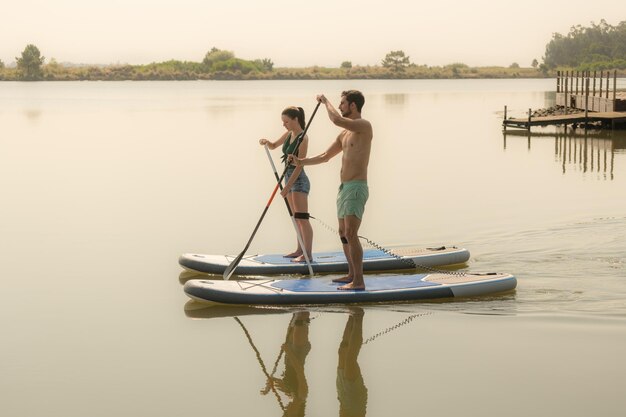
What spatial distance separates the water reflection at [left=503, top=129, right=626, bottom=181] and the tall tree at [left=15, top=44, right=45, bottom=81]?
11152 centimetres

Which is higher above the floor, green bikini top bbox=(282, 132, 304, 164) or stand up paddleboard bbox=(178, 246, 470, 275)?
green bikini top bbox=(282, 132, 304, 164)

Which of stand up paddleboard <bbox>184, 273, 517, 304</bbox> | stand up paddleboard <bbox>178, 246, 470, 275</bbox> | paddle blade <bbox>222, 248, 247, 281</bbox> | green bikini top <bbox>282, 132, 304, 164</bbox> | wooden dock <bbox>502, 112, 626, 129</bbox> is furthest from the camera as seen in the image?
wooden dock <bbox>502, 112, 626, 129</bbox>

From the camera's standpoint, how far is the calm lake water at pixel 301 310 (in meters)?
7.48

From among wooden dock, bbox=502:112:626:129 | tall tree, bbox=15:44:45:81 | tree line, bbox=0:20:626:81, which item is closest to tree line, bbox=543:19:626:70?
tree line, bbox=0:20:626:81

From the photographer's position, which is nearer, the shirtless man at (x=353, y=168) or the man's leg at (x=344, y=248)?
the shirtless man at (x=353, y=168)

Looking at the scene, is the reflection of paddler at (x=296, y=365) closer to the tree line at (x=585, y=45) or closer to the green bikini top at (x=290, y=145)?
the green bikini top at (x=290, y=145)

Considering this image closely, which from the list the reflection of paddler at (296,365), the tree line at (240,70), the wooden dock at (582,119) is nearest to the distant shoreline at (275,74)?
the tree line at (240,70)

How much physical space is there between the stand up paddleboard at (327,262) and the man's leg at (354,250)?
3.93 ft

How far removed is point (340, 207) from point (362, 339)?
1.34 metres

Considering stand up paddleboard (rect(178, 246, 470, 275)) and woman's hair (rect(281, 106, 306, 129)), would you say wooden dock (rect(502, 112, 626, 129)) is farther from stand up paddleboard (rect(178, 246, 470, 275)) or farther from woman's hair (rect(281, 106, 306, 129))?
woman's hair (rect(281, 106, 306, 129))

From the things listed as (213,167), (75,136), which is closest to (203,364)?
(213,167)

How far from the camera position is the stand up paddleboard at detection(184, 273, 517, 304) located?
959 centimetres

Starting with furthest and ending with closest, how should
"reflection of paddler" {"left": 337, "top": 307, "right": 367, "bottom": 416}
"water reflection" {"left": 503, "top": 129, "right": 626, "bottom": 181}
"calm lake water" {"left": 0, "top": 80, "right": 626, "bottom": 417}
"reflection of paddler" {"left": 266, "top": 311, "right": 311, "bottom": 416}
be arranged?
"water reflection" {"left": 503, "top": 129, "right": 626, "bottom": 181} → "calm lake water" {"left": 0, "top": 80, "right": 626, "bottom": 417} → "reflection of paddler" {"left": 266, "top": 311, "right": 311, "bottom": 416} → "reflection of paddler" {"left": 337, "top": 307, "right": 367, "bottom": 416}

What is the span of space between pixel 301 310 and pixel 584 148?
21.0m
